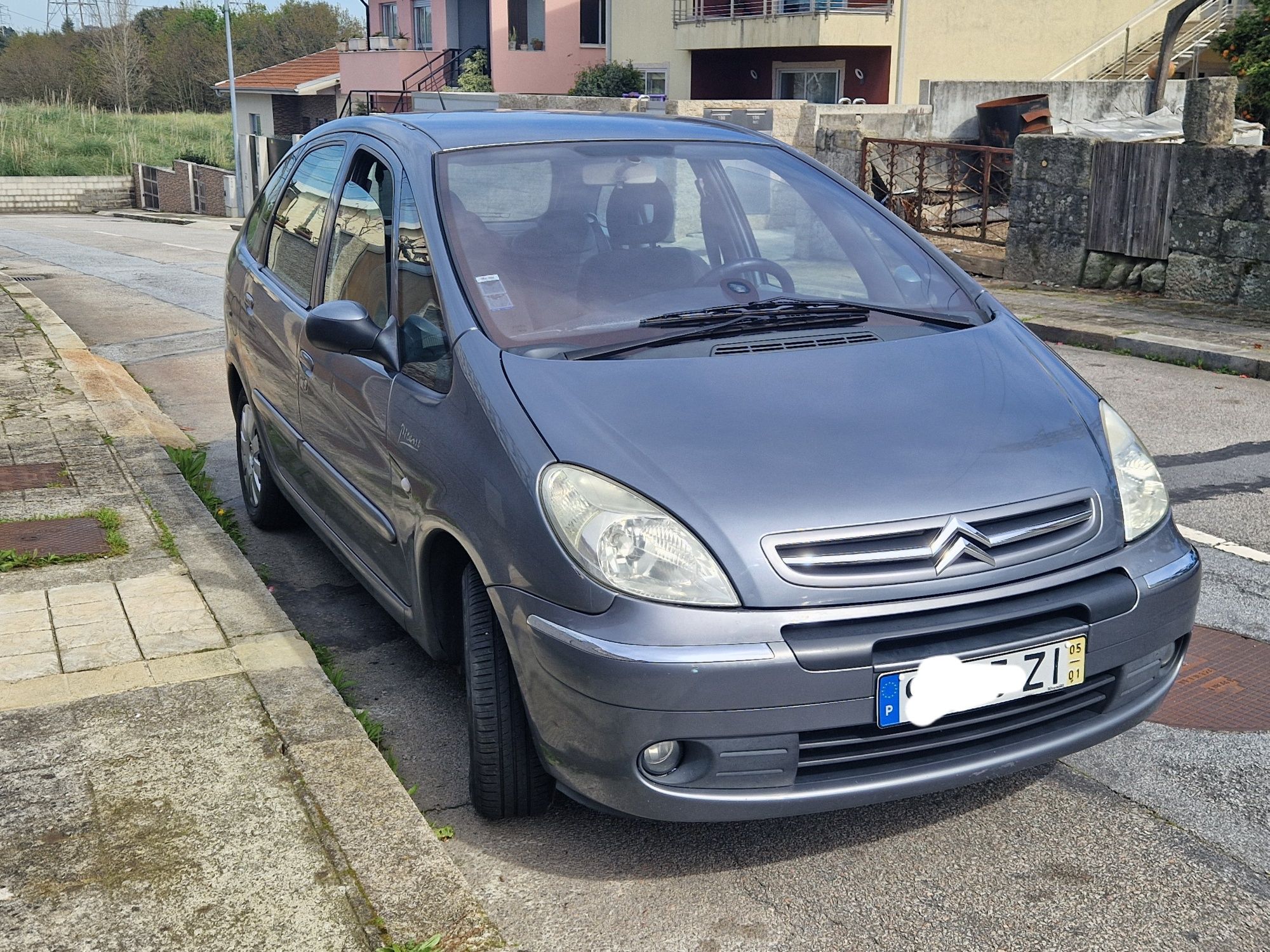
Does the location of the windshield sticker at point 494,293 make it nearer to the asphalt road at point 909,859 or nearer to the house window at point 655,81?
the asphalt road at point 909,859

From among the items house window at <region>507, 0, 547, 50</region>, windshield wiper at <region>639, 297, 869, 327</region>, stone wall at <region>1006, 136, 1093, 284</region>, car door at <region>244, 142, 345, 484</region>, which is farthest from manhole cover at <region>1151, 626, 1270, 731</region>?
house window at <region>507, 0, 547, 50</region>

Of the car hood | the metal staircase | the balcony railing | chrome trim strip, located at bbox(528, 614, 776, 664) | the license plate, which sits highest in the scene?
the balcony railing

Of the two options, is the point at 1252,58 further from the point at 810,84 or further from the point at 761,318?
the point at 761,318

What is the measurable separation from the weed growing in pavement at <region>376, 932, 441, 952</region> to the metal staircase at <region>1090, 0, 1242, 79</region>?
101 feet

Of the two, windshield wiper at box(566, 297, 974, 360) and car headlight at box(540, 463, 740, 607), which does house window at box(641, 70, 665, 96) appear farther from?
car headlight at box(540, 463, 740, 607)

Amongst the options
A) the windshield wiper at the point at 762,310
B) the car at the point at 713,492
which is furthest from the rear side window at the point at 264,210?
the windshield wiper at the point at 762,310

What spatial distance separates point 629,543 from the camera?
274 cm

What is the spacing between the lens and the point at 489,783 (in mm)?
3113

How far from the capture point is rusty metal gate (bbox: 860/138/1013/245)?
590 inches

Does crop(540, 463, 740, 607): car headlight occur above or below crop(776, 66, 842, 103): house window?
below

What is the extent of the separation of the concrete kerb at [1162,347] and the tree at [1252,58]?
9.33 m

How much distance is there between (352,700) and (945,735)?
1.98m

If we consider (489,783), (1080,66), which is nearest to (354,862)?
(489,783)

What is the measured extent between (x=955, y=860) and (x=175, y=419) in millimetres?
6309
